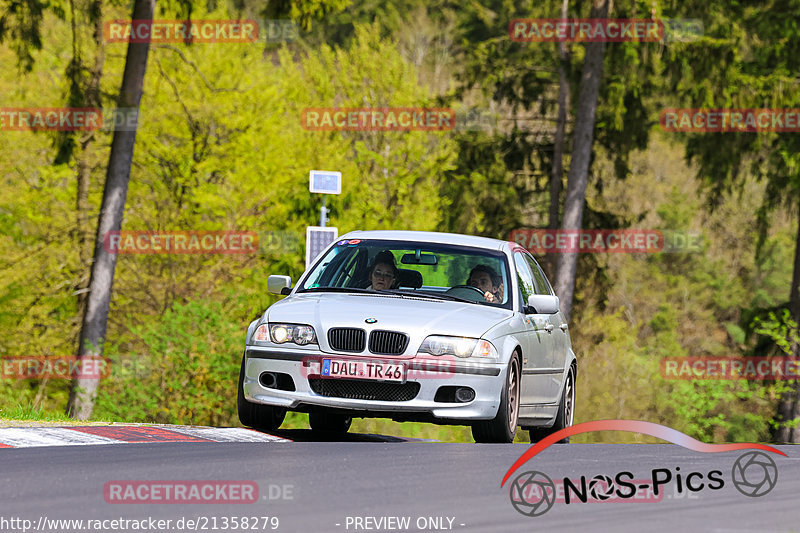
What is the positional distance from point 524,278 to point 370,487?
512 cm

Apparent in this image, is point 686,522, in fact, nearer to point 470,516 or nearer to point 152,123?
point 470,516

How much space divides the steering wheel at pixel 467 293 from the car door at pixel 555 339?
94 centimetres

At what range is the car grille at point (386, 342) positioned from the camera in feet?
31.6

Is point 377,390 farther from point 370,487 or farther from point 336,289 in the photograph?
point 370,487

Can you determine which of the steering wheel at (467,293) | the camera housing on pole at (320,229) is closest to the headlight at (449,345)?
the steering wheel at (467,293)

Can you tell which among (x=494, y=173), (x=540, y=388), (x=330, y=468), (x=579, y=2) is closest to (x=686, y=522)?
(x=330, y=468)

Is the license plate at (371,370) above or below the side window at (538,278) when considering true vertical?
below

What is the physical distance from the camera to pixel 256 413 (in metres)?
10.3

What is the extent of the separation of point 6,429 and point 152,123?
85.8 feet

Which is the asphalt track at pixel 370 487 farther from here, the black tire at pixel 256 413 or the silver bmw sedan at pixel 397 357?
the black tire at pixel 256 413

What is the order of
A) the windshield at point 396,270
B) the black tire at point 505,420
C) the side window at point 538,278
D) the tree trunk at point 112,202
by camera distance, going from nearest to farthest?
the black tire at point 505,420
the windshield at point 396,270
the side window at point 538,278
the tree trunk at point 112,202

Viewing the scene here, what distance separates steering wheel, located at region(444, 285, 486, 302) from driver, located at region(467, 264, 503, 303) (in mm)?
143

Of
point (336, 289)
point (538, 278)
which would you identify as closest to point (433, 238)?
point (336, 289)

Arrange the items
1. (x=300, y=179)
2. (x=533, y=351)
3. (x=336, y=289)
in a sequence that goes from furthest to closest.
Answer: (x=300, y=179) → (x=533, y=351) → (x=336, y=289)
